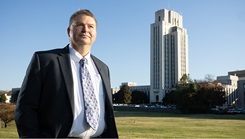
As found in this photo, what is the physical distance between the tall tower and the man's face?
393 feet

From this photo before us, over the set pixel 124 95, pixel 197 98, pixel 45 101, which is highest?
pixel 45 101

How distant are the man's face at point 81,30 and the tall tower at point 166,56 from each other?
120m

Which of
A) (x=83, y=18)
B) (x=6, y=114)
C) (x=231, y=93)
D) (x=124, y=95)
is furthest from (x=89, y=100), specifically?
(x=231, y=93)

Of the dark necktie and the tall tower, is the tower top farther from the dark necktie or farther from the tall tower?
the dark necktie

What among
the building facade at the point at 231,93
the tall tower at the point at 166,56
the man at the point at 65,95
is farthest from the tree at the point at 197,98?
the tall tower at the point at 166,56

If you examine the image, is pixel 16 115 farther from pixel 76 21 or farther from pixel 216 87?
pixel 216 87

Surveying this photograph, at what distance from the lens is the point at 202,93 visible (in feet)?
189

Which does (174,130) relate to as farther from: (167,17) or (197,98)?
(167,17)

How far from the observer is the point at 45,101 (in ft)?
9.49

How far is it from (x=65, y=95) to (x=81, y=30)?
820 mm

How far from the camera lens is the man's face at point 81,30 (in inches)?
128

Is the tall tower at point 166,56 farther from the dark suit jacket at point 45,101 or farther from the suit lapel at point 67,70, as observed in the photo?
the dark suit jacket at point 45,101

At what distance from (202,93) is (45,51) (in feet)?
189

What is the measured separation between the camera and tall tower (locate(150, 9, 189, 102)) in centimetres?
12412
